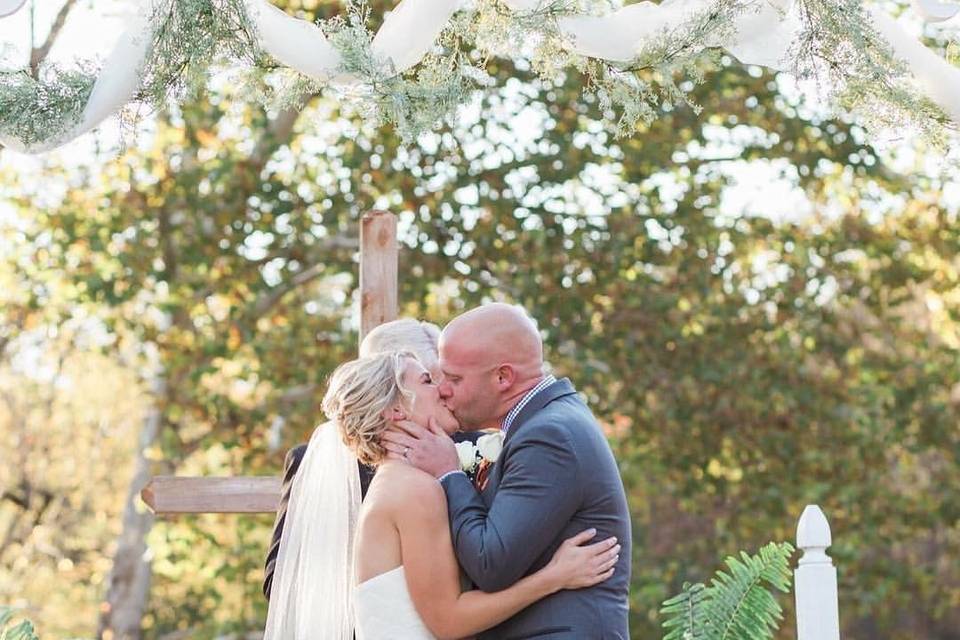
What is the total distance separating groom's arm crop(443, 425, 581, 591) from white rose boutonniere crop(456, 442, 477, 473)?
0.37 meters

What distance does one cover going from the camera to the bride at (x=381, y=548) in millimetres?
3113

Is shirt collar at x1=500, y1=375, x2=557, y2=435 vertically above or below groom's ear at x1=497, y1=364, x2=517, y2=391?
below

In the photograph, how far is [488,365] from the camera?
10.8 ft

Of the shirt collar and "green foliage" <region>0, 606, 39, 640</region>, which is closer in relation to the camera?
the shirt collar

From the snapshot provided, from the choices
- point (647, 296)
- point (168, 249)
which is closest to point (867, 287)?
point (647, 296)

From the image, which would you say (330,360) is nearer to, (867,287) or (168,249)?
(168,249)

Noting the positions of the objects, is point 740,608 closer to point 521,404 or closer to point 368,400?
point 521,404

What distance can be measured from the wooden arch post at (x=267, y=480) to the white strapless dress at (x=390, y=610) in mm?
1842

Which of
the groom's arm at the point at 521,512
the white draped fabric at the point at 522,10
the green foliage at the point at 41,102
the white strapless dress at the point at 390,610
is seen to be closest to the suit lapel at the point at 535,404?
the groom's arm at the point at 521,512

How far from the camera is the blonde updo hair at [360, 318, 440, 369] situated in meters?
3.91

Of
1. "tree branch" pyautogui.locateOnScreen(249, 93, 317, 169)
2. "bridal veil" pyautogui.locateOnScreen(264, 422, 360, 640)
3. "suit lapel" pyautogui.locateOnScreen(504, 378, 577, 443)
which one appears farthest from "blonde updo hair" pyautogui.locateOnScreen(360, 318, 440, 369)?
"tree branch" pyautogui.locateOnScreen(249, 93, 317, 169)

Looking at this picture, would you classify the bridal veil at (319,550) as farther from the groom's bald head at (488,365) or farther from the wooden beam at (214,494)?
the wooden beam at (214,494)

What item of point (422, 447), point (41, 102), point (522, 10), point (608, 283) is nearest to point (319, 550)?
point (422, 447)

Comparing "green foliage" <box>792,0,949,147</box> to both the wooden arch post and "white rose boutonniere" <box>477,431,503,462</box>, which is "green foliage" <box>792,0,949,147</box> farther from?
the wooden arch post
